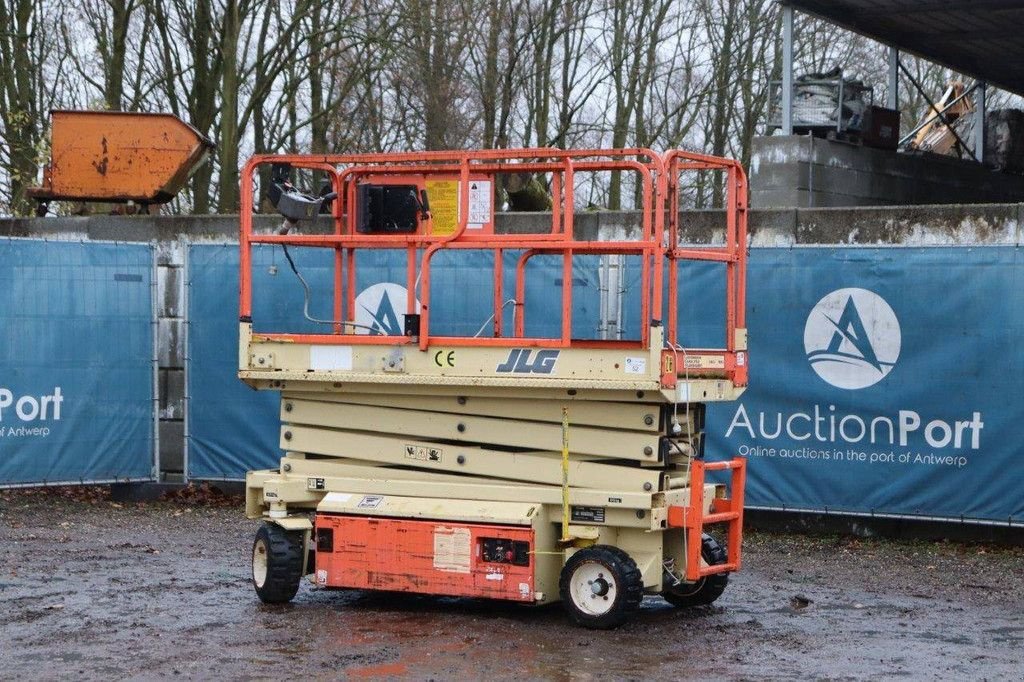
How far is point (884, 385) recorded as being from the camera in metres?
12.4

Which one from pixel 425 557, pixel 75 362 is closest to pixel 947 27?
pixel 75 362

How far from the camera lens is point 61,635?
873cm

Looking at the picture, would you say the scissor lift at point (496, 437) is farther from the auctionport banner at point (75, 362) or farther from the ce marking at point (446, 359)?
the auctionport banner at point (75, 362)

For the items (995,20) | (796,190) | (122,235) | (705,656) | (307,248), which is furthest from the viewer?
(995,20)

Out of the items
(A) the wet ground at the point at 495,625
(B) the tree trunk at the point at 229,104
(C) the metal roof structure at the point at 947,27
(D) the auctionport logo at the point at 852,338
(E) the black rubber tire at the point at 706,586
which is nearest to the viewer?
(A) the wet ground at the point at 495,625

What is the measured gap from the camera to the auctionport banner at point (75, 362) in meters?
14.1

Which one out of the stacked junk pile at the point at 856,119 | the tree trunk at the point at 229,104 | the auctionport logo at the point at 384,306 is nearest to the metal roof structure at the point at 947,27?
the stacked junk pile at the point at 856,119

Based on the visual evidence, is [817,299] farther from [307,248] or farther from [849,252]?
[307,248]

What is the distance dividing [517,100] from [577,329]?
18.7 meters

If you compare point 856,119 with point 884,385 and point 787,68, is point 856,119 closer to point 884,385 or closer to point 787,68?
point 787,68

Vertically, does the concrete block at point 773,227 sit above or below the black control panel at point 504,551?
above

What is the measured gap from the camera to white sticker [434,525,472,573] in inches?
365

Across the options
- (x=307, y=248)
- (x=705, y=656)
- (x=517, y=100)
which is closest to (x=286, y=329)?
(x=307, y=248)

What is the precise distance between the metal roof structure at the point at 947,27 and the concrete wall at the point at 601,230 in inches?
244
